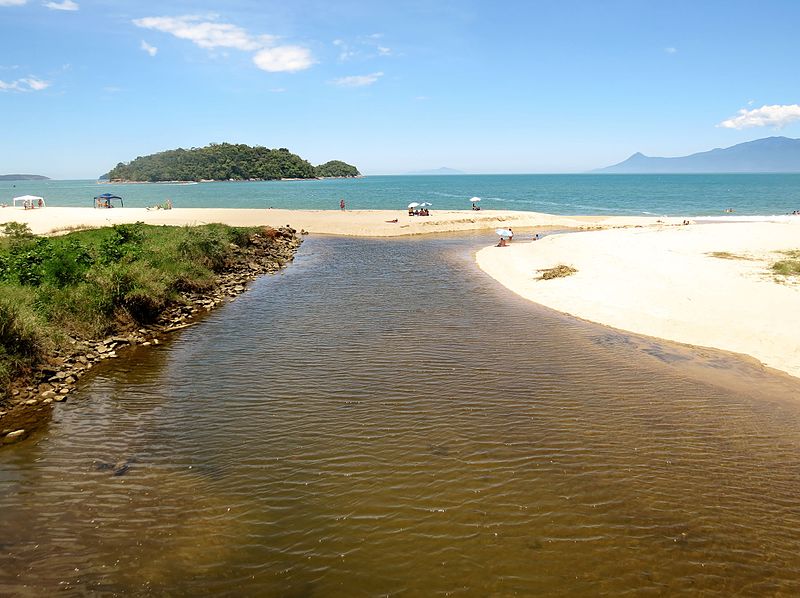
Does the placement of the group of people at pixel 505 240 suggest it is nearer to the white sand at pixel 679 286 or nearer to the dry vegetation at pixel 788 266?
the white sand at pixel 679 286

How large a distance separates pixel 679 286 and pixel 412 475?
68.1 ft

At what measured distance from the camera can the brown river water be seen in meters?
7.74

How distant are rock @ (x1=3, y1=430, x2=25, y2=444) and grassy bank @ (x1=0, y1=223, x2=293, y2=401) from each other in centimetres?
186

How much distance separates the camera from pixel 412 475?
10.2 meters

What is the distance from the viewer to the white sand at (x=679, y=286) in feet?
60.3

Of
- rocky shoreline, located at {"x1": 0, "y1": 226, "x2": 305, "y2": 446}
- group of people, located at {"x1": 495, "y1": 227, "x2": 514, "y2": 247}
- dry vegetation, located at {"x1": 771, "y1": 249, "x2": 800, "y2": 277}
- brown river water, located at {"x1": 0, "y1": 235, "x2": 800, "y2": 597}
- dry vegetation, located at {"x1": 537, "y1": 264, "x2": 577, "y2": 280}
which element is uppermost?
group of people, located at {"x1": 495, "y1": 227, "x2": 514, "y2": 247}

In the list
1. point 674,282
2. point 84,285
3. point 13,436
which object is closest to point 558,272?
point 674,282

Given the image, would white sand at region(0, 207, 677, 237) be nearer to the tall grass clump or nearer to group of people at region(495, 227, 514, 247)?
group of people at region(495, 227, 514, 247)

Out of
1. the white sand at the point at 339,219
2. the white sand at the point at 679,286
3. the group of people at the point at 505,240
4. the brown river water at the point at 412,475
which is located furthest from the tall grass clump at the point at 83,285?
the white sand at the point at 339,219

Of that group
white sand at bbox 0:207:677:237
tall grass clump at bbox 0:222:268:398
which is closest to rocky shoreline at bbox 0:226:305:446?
tall grass clump at bbox 0:222:268:398

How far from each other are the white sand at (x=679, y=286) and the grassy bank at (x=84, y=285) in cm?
1891

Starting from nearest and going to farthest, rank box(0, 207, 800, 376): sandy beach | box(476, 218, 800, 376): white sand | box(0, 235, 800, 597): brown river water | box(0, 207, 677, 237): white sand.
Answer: box(0, 235, 800, 597): brown river water
box(476, 218, 800, 376): white sand
box(0, 207, 800, 376): sandy beach
box(0, 207, 677, 237): white sand

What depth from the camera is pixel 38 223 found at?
5012 cm

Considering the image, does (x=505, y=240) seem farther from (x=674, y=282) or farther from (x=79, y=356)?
(x=79, y=356)
